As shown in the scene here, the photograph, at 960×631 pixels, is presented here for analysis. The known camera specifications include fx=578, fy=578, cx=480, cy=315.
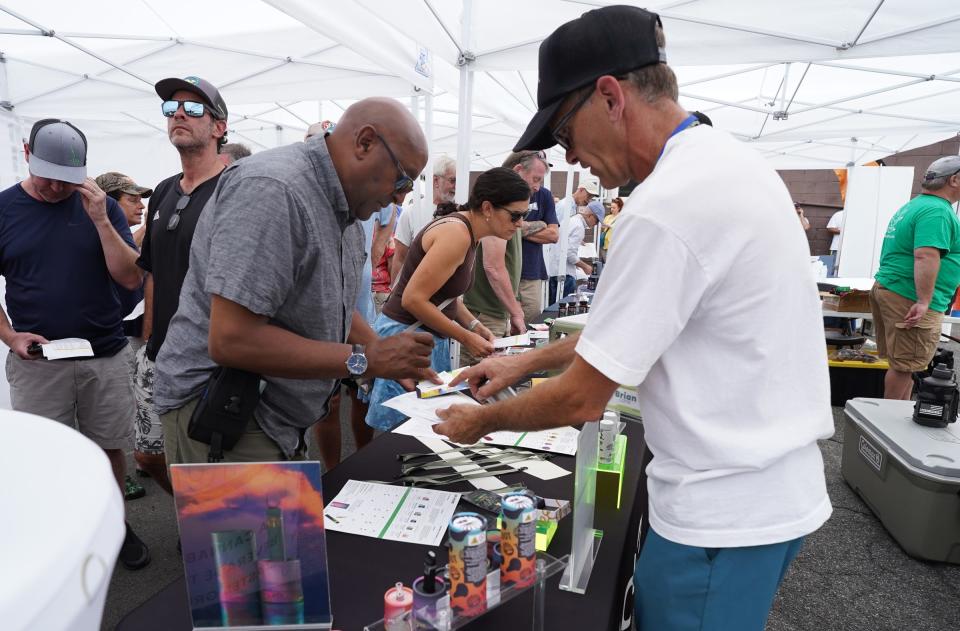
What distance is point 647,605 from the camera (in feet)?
3.62

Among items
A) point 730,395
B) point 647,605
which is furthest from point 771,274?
point 647,605

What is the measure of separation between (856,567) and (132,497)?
3746 millimetres

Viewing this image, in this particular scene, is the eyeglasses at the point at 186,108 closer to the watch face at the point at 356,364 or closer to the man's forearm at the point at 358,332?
the man's forearm at the point at 358,332

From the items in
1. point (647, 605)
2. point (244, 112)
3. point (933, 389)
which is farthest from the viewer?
point (244, 112)

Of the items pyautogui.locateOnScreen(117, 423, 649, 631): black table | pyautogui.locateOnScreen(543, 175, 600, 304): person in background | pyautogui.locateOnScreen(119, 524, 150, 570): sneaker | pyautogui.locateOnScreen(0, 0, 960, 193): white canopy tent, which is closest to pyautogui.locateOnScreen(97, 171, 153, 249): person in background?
pyautogui.locateOnScreen(0, 0, 960, 193): white canopy tent

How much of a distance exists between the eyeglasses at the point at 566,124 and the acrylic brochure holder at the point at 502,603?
78cm

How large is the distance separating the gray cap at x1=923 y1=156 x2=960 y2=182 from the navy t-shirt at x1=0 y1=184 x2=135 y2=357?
4.88m

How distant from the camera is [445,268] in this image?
238cm

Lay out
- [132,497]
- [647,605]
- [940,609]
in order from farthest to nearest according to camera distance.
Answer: [132,497] < [940,609] < [647,605]

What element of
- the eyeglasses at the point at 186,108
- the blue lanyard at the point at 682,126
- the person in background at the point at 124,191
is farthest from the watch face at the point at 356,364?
the person in background at the point at 124,191

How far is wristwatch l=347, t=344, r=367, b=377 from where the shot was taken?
1.38 meters

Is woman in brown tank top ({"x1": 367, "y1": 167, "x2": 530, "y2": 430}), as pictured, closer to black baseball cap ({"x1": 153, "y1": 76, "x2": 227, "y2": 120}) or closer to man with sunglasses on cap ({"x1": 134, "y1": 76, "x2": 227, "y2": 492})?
man with sunglasses on cap ({"x1": 134, "y1": 76, "x2": 227, "y2": 492})

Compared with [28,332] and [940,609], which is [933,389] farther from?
[28,332]

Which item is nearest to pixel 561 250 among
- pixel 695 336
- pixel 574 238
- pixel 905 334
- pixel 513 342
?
pixel 574 238
